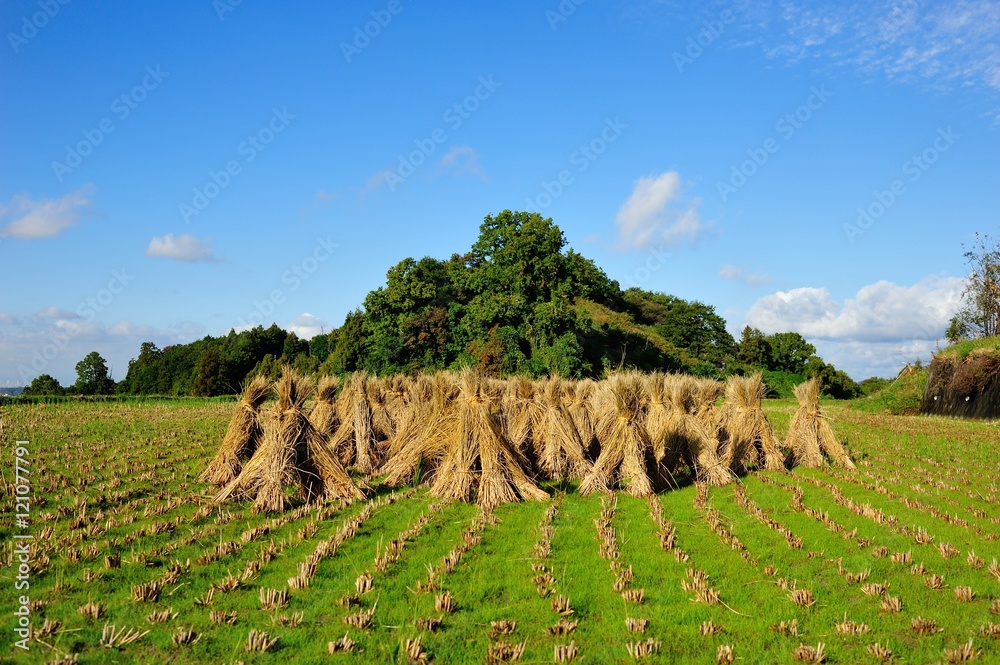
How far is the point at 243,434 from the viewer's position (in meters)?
12.5

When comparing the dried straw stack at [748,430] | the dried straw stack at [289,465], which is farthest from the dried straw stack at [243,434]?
the dried straw stack at [748,430]

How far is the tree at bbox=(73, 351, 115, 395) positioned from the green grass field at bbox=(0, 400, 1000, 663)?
4784cm

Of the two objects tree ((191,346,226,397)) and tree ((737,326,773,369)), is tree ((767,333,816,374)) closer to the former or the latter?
tree ((737,326,773,369))

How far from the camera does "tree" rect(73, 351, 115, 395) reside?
2136 inches

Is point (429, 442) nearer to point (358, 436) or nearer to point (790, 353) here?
point (358, 436)

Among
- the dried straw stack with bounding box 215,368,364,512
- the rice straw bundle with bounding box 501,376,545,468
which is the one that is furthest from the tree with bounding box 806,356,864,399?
the dried straw stack with bounding box 215,368,364,512

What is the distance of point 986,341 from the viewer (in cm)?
3350

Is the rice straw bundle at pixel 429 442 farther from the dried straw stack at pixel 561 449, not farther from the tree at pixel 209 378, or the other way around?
the tree at pixel 209 378

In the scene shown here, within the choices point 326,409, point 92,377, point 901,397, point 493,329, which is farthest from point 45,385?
point 901,397

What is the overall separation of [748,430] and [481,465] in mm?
7605

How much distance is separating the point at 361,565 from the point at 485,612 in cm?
207

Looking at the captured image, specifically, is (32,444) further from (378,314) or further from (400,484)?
(378,314)

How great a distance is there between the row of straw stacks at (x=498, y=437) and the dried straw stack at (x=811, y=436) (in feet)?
0.11

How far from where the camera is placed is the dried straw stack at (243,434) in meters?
12.4
